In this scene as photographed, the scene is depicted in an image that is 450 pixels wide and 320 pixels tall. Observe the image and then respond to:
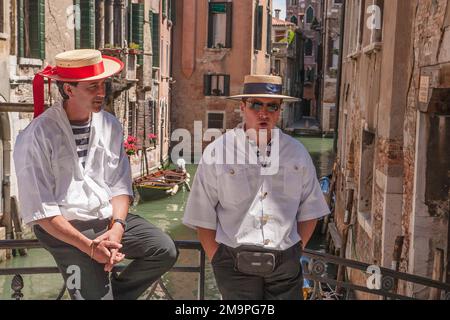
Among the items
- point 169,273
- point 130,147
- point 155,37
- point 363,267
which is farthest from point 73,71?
point 155,37

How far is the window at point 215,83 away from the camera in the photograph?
24125 millimetres

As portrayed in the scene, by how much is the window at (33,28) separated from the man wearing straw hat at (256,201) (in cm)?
903

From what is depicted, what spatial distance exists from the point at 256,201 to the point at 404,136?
3.47m

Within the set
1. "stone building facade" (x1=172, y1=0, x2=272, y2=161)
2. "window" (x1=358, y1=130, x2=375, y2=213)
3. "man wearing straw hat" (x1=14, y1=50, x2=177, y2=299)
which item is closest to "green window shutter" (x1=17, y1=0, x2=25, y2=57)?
"window" (x1=358, y1=130, x2=375, y2=213)

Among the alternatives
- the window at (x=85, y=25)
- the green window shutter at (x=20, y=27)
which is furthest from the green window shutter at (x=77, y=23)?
the green window shutter at (x=20, y=27)

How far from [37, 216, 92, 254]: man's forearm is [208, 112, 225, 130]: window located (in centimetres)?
2200

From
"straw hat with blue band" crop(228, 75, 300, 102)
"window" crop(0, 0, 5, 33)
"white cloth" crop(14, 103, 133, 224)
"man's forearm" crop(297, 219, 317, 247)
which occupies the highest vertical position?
"window" crop(0, 0, 5, 33)

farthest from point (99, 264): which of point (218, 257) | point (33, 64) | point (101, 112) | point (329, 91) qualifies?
point (329, 91)

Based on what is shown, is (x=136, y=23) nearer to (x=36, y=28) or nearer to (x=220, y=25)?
(x=36, y=28)

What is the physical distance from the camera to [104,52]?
46.5 ft

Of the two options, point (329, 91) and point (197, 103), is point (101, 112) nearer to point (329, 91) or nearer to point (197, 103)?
point (197, 103)

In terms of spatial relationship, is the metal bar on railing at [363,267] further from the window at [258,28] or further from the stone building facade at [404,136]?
the window at [258,28]

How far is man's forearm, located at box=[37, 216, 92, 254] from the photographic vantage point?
7.58 feet

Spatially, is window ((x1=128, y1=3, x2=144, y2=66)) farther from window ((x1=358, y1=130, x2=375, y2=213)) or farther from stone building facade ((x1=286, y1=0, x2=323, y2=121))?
stone building facade ((x1=286, y1=0, x2=323, y2=121))
